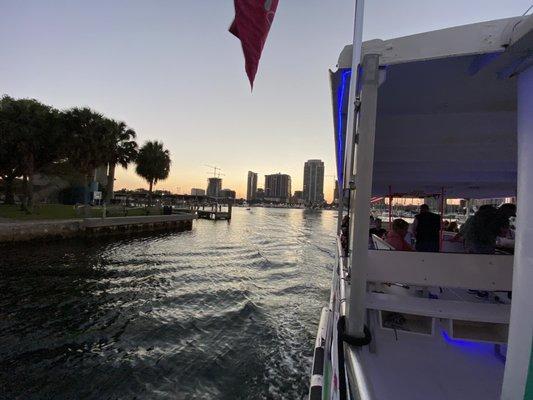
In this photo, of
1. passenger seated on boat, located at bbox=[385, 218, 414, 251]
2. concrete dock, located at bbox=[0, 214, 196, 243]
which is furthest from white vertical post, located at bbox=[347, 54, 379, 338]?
concrete dock, located at bbox=[0, 214, 196, 243]

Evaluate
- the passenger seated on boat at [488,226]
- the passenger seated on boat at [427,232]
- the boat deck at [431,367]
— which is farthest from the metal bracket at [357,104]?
the passenger seated on boat at [427,232]

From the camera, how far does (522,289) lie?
1.45 meters

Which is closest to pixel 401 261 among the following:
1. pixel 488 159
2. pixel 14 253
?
pixel 488 159

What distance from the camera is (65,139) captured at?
106ft

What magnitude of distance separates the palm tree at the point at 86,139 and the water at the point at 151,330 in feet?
58.0

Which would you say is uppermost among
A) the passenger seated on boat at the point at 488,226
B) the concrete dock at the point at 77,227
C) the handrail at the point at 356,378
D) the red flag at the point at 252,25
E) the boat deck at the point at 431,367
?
the red flag at the point at 252,25

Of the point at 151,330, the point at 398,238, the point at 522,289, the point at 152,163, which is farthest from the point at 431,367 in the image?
the point at 152,163

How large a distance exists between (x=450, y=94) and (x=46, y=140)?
35.4m

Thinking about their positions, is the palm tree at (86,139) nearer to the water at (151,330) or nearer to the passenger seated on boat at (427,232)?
the water at (151,330)

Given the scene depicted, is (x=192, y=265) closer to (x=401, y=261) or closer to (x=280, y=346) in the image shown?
(x=280, y=346)

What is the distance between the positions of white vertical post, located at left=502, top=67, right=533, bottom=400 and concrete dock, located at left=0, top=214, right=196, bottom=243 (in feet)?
82.9

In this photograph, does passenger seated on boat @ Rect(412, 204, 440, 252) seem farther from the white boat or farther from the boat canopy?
the white boat

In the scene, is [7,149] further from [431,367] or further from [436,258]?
[431,367]

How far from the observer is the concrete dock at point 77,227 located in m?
21.7
